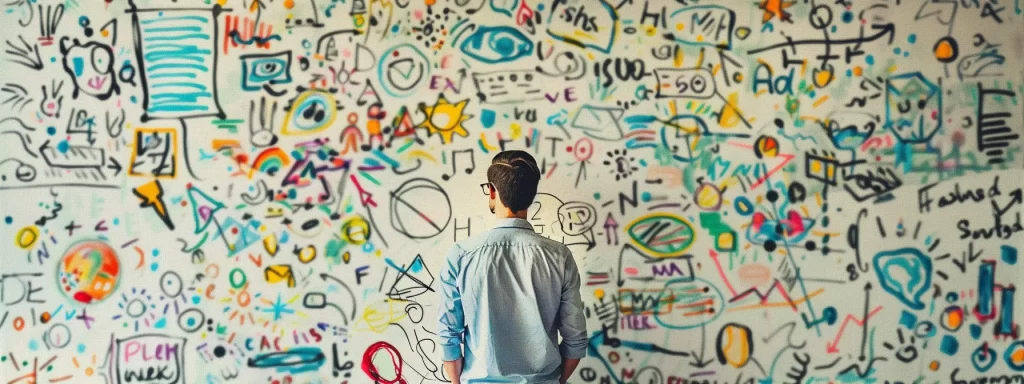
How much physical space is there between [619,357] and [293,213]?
4.20ft

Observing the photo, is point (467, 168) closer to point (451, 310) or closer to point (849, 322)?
point (451, 310)

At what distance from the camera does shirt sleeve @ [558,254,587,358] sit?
6.95 ft

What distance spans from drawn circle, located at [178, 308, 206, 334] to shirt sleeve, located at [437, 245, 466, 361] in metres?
1.05

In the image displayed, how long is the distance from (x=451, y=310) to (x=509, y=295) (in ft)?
0.59

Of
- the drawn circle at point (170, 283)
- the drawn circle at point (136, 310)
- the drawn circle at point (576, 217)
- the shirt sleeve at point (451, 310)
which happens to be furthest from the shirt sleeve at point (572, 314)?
the drawn circle at point (136, 310)

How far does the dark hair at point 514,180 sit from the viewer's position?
6.77ft

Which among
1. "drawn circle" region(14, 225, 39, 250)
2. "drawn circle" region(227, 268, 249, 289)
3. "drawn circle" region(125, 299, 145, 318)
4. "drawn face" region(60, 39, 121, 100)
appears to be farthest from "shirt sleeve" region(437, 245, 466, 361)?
"drawn circle" region(14, 225, 39, 250)

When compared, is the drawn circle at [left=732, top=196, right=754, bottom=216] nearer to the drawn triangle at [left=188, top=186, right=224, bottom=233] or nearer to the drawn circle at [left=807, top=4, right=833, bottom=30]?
the drawn circle at [left=807, top=4, right=833, bottom=30]

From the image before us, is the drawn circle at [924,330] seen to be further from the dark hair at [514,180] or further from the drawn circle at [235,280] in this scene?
the drawn circle at [235,280]

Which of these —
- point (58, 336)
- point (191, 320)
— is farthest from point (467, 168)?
point (58, 336)

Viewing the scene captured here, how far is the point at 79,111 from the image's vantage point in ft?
8.71

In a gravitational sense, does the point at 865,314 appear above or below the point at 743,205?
below

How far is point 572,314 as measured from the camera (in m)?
2.13

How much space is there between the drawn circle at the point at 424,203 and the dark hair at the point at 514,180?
21.7 inches
